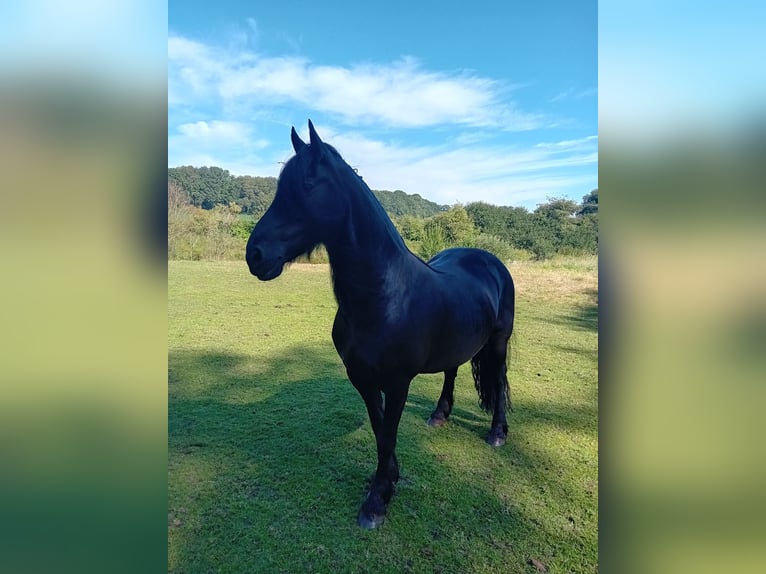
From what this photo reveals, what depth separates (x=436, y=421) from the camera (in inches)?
153

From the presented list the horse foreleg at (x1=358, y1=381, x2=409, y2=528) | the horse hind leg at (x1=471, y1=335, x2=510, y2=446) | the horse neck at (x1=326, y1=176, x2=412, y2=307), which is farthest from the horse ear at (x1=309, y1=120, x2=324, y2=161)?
the horse hind leg at (x1=471, y1=335, x2=510, y2=446)

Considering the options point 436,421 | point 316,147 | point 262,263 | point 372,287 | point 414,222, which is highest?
point 414,222

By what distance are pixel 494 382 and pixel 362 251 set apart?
2036 mm

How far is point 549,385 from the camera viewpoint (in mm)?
5070

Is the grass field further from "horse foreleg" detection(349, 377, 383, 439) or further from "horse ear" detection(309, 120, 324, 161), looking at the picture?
"horse ear" detection(309, 120, 324, 161)

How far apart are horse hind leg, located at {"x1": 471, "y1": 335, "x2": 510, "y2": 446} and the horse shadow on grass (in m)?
0.15

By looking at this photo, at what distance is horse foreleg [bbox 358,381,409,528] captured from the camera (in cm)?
249

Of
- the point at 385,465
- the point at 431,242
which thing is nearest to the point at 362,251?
the point at 385,465

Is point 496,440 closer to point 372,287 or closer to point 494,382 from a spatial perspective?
point 494,382

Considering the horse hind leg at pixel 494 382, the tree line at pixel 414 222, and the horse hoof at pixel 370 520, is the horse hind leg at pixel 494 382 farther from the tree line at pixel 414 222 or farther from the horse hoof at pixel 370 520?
the tree line at pixel 414 222
